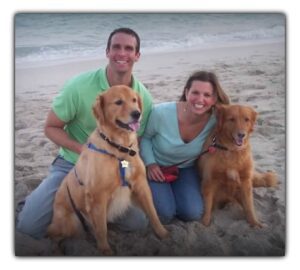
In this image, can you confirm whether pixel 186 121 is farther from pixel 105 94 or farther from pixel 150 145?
pixel 105 94

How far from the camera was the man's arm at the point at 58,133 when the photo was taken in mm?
3377

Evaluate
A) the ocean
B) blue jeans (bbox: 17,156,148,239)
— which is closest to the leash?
blue jeans (bbox: 17,156,148,239)

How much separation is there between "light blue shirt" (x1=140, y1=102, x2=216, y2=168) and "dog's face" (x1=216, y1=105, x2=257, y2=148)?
0.07 metres

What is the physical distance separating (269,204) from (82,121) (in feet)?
4.68

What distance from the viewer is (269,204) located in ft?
11.5

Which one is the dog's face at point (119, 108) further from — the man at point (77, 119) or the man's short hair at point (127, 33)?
the man's short hair at point (127, 33)

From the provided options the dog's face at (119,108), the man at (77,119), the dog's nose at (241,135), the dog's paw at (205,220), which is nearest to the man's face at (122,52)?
the man at (77,119)

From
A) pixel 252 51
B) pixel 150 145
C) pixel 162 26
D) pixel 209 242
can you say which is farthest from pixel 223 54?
pixel 209 242

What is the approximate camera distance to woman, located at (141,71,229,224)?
3422mm

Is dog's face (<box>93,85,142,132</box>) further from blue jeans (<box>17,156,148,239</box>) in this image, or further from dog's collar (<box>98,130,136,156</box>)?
blue jeans (<box>17,156,148,239</box>)

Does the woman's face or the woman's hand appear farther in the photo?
the woman's hand

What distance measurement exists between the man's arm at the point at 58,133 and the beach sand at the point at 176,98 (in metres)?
0.05

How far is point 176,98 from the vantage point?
11.4 ft

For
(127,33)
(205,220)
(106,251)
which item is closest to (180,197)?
(205,220)
